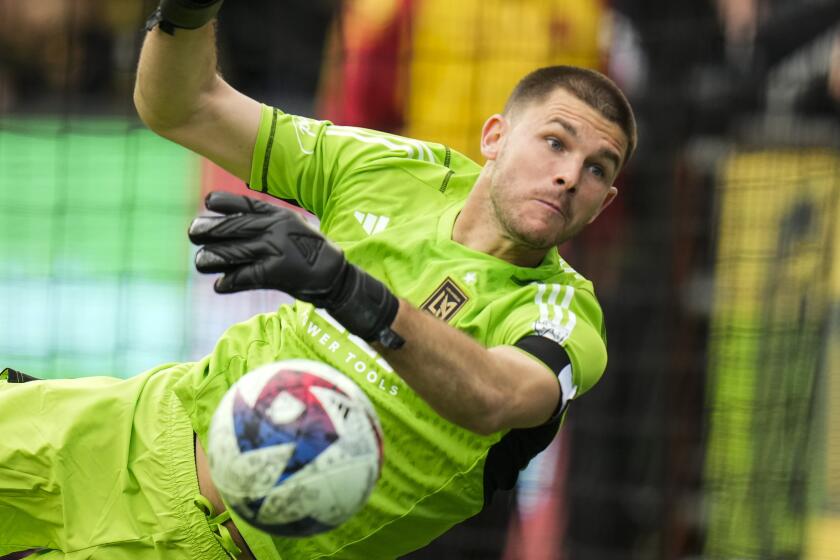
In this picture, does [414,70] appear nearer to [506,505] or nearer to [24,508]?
[506,505]

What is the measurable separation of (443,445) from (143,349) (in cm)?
382

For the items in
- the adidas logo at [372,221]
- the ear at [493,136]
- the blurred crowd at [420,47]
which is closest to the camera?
the adidas logo at [372,221]

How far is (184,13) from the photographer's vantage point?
365 cm

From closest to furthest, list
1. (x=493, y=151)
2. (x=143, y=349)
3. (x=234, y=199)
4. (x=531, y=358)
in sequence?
(x=234, y=199)
(x=531, y=358)
(x=493, y=151)
(x=143, y=349)

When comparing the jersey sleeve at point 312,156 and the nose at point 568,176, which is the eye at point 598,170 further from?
the jersey sleeve at point 312,156

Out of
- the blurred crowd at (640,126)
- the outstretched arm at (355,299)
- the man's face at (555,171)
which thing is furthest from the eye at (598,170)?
the blurred crowd at (640,126)

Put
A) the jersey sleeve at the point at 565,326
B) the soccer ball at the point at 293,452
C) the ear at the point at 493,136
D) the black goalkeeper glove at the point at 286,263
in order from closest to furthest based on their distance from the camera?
1. the black goalkeeper glove at the point at 286,263
2. the soccer ball at the point at 293,452
3. the jersey sleeve at the point at 565,326
4. the ear at the point at 493,136

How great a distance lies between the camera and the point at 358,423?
3.10 m

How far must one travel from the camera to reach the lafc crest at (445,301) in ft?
12.0

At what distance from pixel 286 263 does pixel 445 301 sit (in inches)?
33.8

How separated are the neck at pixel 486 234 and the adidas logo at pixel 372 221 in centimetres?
19

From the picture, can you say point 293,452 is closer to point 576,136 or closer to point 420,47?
point 576,136

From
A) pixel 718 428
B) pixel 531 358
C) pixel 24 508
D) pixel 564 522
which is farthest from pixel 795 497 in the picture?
pixel 24 508

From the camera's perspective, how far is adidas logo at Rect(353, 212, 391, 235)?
3863 millimetres
